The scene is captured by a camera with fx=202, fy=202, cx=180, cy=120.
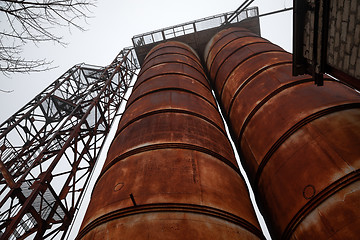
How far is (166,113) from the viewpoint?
14.0 ft

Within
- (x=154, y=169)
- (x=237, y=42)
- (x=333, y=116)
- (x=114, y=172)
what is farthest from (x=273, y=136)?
(x=237, y=42)

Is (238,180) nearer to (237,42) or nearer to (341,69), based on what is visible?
(341,69)

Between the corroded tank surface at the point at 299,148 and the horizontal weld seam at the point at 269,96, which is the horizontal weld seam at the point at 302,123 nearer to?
the corroded tank surface at the point at 299,148

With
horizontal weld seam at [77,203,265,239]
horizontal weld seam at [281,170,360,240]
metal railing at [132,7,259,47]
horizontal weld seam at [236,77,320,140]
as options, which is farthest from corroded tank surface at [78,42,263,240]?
metal railing at [132,7,259,47]

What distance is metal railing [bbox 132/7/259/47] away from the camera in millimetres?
11617

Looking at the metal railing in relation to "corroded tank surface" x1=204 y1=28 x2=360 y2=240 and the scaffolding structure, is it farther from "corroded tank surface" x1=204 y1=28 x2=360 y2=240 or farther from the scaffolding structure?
"corroded tank surface" x1=204 y1=28 x2=360 y2=240

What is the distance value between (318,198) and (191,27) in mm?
11154

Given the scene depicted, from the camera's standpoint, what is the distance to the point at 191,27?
11.7 meters

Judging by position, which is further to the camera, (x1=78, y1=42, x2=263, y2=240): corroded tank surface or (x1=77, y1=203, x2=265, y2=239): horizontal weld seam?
(x1=77, y1=203, x2=265, y2=239): horizontal weld seam

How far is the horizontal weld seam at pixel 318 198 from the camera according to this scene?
96.6 inches

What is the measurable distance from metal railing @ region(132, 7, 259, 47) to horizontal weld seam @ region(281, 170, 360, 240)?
409 inches

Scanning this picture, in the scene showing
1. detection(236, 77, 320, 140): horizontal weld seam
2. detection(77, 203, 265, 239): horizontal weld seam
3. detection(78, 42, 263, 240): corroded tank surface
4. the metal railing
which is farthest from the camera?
the metal railing

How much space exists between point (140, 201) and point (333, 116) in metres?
3.14

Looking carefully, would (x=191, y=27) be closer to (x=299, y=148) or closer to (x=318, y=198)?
(x=299, y=148)
